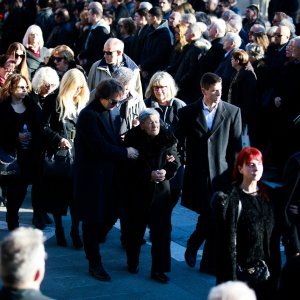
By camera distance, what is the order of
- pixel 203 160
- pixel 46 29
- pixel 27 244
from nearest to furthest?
pixel 27 244 < pixel 203 160 < pixel 46 29

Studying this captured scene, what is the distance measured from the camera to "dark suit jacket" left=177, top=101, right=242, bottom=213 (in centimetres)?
938

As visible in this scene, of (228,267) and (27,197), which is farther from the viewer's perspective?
(27,197)

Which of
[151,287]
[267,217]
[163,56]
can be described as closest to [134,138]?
[151,287]

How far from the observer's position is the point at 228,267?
23.2 ft

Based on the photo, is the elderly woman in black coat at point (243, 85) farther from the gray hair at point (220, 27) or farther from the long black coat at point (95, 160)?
the long black coat at point (95, 160)

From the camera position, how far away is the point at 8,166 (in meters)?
10.3

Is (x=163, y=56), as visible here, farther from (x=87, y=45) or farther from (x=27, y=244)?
(x=27, y=244)

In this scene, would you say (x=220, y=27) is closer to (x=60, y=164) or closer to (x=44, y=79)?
(x=44, y=79)

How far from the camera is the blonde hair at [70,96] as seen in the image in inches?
391

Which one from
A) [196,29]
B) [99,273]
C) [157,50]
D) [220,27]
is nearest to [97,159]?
[99,273]

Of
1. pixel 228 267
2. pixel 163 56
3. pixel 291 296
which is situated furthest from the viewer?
pixel 163 56

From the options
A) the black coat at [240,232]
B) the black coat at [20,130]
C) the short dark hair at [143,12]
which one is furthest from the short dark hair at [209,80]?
the short dark hair at [143,12]

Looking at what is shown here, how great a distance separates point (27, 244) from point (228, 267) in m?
2.58

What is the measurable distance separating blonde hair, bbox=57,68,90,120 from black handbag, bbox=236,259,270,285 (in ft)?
11.4
